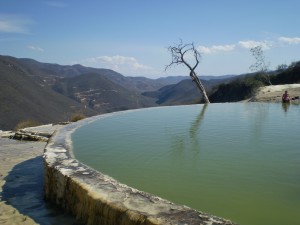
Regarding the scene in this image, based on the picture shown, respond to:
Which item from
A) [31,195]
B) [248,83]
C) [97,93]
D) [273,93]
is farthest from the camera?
[97,93]

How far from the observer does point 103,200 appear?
3.34 meters

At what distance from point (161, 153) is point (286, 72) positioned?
31800 millimetres

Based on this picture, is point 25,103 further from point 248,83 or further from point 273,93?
point 273,93

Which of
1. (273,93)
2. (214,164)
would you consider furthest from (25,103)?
(214,164)

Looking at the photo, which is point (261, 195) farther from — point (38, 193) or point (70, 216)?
point (38, 193)

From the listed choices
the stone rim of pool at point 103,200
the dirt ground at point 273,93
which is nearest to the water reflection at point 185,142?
the stone rim of pool at point 103,200

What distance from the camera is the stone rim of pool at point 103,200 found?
2834mm

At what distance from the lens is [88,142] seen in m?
6.95

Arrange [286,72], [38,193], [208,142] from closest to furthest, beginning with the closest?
1. [38,193]
2. [208,142]
3. [286,72]

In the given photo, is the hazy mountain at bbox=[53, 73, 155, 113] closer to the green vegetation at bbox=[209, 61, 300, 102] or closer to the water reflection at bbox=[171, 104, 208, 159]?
the green vegetation at bbox=[209, 61, 300, 102]

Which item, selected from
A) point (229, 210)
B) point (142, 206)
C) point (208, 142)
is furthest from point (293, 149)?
point (142, 206)

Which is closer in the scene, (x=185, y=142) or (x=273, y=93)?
(x=185, y=142)

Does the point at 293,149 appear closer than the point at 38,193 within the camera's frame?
No

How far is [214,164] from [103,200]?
1.86 meters
